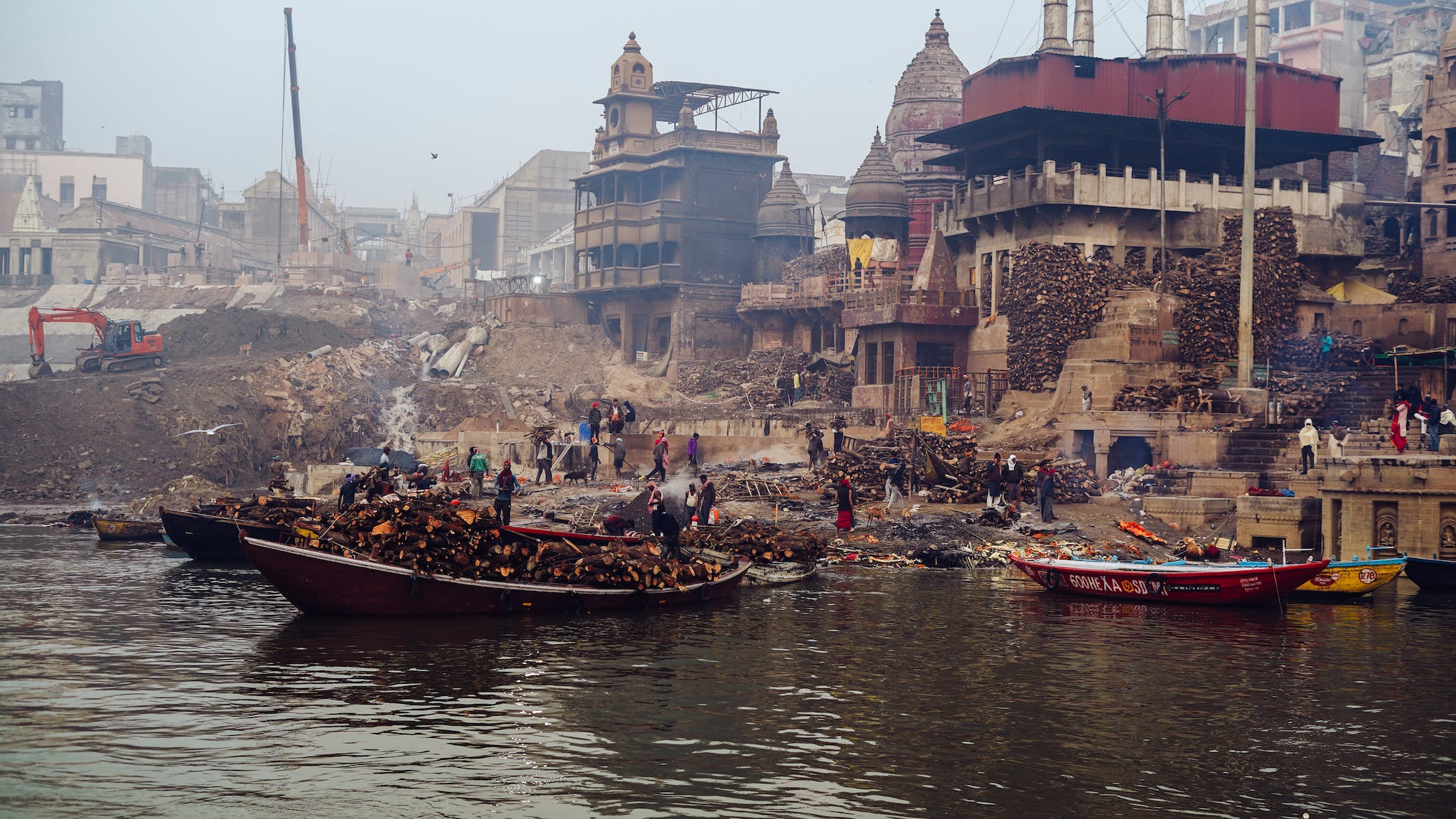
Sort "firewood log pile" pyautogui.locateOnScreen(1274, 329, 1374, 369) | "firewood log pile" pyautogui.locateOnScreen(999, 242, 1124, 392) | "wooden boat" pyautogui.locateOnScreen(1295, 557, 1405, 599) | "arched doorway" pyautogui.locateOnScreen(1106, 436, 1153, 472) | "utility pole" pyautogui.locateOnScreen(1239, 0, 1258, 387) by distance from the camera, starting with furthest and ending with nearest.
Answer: "firewood log pile" pyautogui.locateOnScreen(999, 242, 1124, 392)
"firewood log pile" pyautogui.locateOnScreen(1274, 329, 1374, 369)
"utility pole" pyautogui.locateOnScreen(1239, 0, 1258, 387)
"arched doorway" pyautogui.locateOnScreen(1106, 436, 1153, 472)
"wooden boat" pyautogui.locateOnScreen(1295, 557, 1405, 599)

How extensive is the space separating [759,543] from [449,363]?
3869cm

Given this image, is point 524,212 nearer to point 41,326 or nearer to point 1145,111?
point 41,326

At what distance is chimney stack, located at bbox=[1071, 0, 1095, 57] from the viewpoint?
5362 centimetres

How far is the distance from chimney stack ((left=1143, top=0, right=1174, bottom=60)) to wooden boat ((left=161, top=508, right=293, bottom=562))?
40795 millimetres

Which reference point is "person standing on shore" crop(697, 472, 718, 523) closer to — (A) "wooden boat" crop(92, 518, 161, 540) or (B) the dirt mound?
(A) "wooden boat" crop(92, 518, 161, 540)

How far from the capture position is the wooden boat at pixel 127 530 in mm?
36406

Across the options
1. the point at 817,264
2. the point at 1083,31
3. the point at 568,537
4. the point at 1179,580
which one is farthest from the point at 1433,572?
the point at 817,264

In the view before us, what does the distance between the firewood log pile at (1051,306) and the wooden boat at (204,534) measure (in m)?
26.9

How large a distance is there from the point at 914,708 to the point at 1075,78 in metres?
37.8

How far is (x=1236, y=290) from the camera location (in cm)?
4466

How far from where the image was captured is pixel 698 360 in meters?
65.4

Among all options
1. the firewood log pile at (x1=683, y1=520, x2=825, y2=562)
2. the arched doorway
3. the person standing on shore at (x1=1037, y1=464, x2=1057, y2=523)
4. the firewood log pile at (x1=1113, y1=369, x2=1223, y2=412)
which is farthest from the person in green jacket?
the firewood log pile at (x1=1113, y1=369, x2=1223, y2=412)

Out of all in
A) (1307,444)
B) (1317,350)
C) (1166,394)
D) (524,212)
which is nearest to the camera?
(1307,444)

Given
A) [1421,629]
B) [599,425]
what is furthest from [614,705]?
[599,425]
